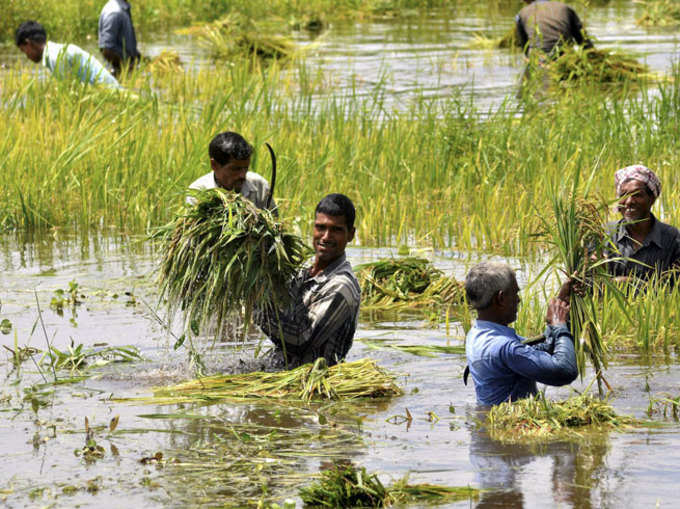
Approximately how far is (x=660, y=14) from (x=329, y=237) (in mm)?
18810

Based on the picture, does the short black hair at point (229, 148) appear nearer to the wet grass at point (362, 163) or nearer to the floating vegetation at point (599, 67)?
the wet grass at point (362, 163)

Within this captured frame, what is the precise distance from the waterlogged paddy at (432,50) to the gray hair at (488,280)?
30.1ft

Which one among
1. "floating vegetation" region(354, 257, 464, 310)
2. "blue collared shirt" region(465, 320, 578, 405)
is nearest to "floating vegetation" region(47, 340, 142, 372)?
"floating vegetation" region(354, 257, 464, 310)

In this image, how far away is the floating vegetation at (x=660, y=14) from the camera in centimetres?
2252

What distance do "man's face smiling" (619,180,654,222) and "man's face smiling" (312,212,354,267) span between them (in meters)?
1.91

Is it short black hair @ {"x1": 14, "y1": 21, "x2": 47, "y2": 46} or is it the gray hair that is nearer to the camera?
the gray hair

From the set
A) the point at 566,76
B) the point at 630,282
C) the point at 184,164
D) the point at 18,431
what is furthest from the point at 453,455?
the point at 566,76

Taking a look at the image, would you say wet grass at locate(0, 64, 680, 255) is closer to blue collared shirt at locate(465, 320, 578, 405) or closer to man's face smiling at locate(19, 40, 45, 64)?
man's face smiling at locate(19, 40, 45, 64)

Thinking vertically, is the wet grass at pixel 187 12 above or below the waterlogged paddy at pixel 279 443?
above

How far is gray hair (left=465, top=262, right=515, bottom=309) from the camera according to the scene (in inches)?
184

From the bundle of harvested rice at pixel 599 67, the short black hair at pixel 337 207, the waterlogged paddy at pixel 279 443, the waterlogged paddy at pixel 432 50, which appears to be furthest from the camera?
the waterlogged paddy at pixel 432 50

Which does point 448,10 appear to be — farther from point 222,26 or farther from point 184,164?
point 184,164

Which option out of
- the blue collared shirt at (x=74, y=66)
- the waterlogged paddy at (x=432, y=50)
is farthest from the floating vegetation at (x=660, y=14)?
the blue collared shirt at (x=74, y=66)

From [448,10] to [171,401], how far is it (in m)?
22.3
